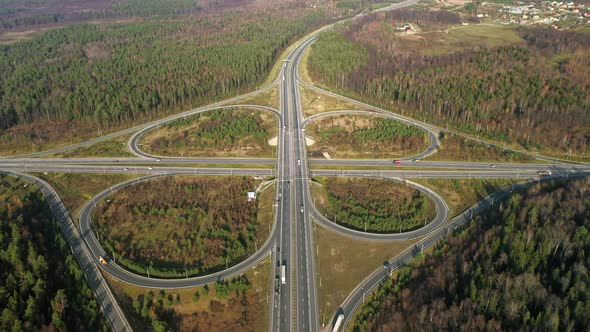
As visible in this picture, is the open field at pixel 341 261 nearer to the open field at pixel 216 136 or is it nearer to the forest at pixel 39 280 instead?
the forest at pixel 39 280

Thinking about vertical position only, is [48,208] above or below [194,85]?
below

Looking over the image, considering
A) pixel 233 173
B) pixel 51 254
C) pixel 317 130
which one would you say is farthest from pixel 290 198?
pixel 51 254

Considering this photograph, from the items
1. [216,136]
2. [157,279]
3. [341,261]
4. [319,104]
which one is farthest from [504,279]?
[319,104]

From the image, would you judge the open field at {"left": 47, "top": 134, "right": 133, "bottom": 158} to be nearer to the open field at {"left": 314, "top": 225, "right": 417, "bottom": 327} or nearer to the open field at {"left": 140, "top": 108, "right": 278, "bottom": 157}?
the open field at {"left": 140, "top": 108, "right": 278, "bottom": 157}

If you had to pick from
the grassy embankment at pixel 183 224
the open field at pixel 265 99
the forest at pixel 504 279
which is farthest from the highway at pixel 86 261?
the open field at pixel 265 99

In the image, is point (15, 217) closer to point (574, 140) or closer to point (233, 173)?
point (233, 173)

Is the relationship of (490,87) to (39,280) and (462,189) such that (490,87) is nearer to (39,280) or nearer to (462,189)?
(462,189)

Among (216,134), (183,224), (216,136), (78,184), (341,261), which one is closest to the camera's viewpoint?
(341,261)
